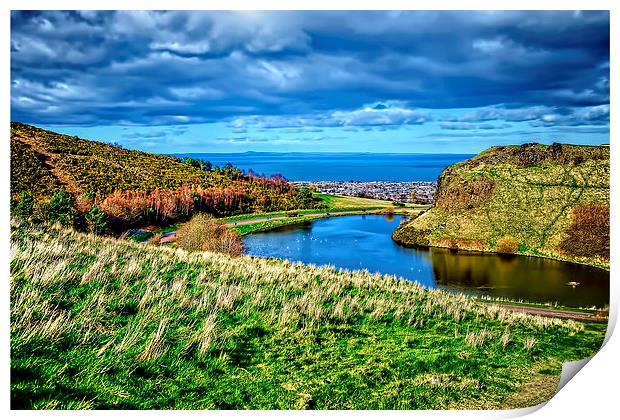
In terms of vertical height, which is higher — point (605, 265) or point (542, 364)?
point (605, 265)

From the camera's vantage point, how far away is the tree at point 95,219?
6.09 meters

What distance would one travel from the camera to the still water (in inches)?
276

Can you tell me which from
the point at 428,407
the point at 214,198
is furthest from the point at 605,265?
the point at 214,198

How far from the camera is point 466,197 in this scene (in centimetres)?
876

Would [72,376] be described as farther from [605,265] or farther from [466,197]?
[466,197]

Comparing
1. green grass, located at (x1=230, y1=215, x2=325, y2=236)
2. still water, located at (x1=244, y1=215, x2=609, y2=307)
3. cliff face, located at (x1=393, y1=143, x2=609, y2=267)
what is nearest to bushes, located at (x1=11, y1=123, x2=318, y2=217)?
green grass, located at (x1=230, y1=215, x2=325, y2=236)

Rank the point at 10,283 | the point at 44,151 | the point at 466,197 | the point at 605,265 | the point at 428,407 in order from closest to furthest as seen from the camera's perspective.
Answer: the point at 428,407, the point at 10,283, the point at 44,151, the point at 605,265, the point at 466,197

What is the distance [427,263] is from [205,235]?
8101 millimetres

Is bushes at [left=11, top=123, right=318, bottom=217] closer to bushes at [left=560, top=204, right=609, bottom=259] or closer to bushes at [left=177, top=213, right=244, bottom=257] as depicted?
bushes at [left=177, top=213, right=244, bottom=257]

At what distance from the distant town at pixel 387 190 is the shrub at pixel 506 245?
269 centimetres

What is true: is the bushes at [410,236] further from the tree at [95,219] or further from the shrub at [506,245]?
the tree at [95,219]

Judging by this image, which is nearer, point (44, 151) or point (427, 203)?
point (44, 151)

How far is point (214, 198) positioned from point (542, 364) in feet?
17.7
